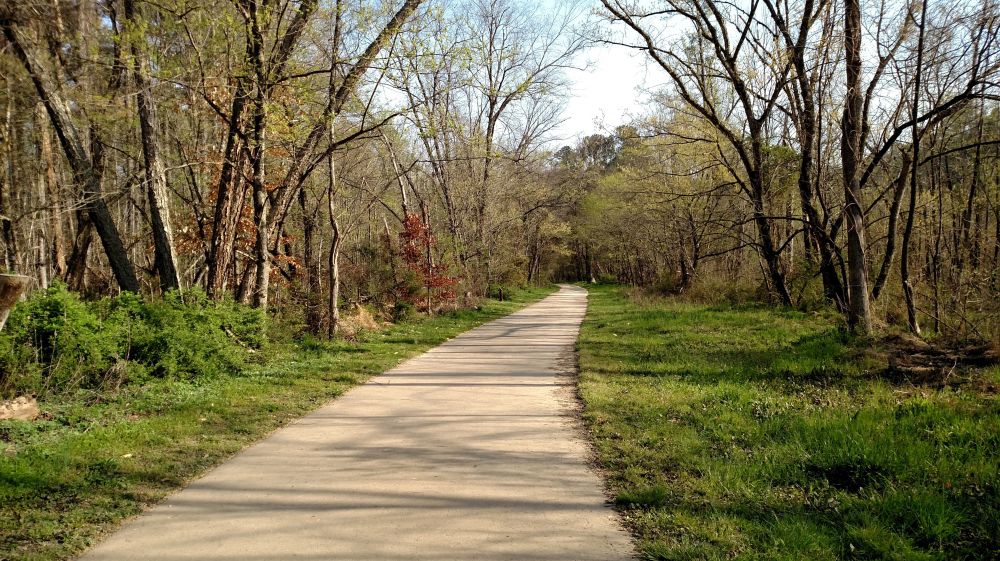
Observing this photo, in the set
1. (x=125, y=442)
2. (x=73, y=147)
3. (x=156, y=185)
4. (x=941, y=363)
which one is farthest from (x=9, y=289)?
(x=941, y=363)

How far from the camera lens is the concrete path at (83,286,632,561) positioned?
3.58 metres

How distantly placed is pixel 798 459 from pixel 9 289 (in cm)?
660

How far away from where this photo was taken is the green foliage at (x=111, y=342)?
6816 millimetres

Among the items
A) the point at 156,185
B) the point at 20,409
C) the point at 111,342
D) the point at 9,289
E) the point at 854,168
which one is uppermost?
the point at 156,185

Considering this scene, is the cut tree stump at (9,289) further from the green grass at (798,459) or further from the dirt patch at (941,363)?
the dirt patch at (941,363)

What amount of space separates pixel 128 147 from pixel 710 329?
16689 millimetres

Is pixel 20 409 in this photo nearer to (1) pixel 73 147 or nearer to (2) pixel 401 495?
(2) pixel 401 495

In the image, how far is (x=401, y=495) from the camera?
4.43 m

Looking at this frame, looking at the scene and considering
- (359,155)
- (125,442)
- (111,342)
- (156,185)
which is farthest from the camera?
(359,155)

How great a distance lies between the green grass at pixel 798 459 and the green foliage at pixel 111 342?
592cm

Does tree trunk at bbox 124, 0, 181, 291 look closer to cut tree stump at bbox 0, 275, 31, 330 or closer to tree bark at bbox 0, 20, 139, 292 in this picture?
tree bark at bbox 0, 20, 139, 292

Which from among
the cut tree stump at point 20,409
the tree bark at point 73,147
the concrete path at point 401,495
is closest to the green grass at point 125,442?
the cut tree stump at point 20,409

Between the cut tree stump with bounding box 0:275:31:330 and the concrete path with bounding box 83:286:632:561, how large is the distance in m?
2.03

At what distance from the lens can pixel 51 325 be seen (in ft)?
23.3
